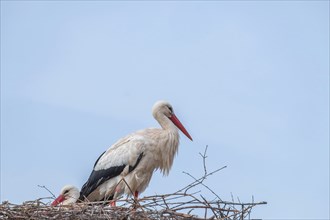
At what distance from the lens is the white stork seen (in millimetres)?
10461

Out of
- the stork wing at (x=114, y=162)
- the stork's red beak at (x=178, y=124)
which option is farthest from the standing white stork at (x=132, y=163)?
the stork's red beak at (x=178, y=124)

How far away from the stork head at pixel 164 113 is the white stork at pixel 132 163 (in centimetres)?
9

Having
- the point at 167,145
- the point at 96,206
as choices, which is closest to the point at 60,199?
the point at 167,145

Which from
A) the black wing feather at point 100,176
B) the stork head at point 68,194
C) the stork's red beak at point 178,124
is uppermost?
the stork's red beak at point 178,124

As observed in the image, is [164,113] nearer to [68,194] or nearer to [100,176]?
[100,176]

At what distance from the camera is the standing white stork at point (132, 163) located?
10.5 metres

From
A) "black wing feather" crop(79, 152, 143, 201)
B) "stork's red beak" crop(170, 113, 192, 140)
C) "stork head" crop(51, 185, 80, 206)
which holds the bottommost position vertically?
"stork head" crop(51, 185, 80, 206)

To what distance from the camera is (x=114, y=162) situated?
1052 centimetres

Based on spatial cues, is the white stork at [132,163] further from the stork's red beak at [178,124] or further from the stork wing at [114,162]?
the stork's red beak at [178,124]

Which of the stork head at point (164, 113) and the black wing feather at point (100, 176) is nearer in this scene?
the black wing feather at point (100, 176)

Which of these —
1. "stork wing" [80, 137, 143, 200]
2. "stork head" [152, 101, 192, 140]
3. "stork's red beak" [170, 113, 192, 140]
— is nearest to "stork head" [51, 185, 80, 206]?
"stork wing" [80, 137, 143, 200]

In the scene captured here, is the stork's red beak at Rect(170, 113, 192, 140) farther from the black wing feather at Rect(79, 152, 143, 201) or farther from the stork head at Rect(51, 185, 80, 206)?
the stork head at Rect(51, 185, 80, 206)

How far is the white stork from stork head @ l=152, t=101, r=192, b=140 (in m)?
0.09

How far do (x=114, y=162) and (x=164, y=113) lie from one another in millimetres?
782
